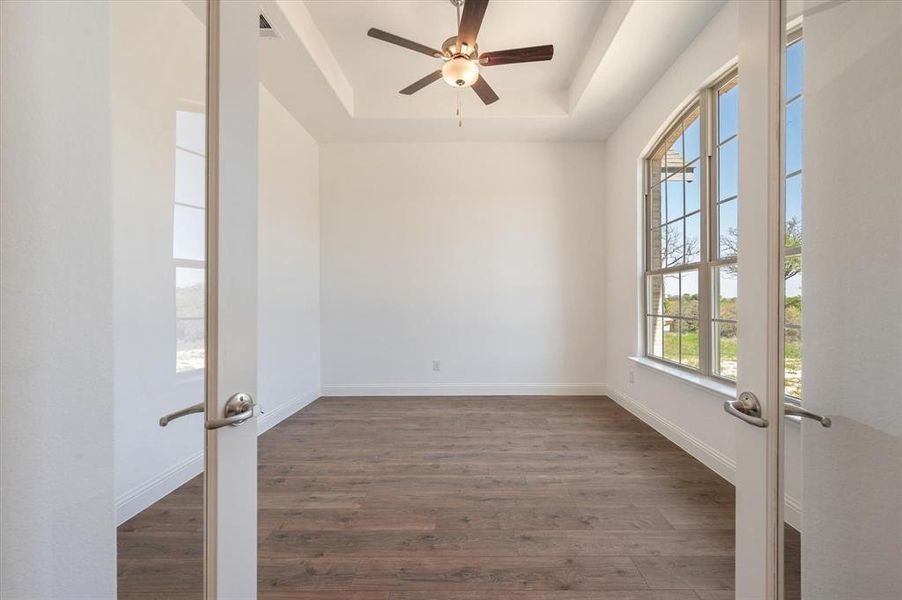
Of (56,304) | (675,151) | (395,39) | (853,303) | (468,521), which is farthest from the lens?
(675,151)

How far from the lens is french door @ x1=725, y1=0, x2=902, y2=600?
84 cm

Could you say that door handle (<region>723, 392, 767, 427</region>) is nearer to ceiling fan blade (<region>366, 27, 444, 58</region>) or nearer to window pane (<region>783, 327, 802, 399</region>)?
window pane (<region>783, 327, 802, 399</region>)

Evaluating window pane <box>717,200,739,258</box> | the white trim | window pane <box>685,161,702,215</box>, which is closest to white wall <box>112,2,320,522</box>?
the white trim

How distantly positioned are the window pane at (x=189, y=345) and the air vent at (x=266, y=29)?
7.95 ft

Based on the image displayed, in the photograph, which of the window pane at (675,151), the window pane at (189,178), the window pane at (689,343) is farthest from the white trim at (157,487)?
the window pane at (675,151)

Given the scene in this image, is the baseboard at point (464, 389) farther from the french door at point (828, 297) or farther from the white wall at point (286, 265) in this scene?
the french door at point (828, 297)

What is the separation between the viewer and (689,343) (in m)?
2.82

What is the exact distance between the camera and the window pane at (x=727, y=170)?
7.77 feet

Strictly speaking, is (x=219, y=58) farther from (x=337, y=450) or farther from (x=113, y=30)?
(x=337, y=450)

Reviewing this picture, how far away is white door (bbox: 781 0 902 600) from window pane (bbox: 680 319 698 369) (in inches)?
81.4

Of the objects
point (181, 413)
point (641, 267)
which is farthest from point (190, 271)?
point (641, 267)

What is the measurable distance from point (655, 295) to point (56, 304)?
3.83 meters

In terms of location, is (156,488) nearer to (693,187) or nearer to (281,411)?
(281,411)

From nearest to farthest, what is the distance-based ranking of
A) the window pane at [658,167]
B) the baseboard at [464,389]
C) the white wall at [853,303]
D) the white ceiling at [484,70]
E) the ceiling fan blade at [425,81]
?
the white wall at [853,303] → the white ceiling at [484,70] → the ceiling fan blade at [425,81] → the window pane at [658,167] → the baseboard at [464,389]
